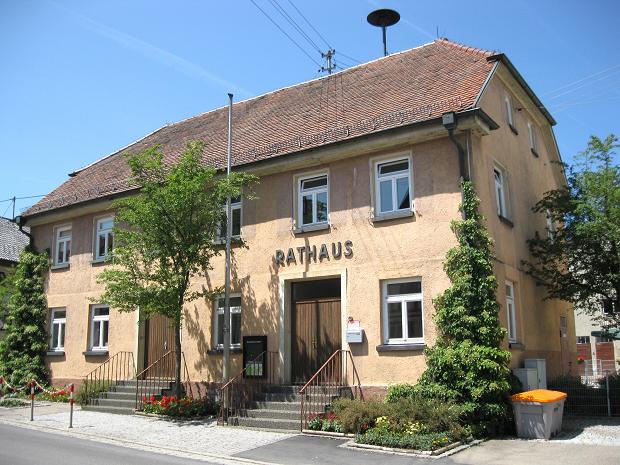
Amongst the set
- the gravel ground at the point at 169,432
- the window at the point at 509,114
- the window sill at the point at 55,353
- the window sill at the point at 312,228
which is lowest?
the gravel ground at the point at 169,432

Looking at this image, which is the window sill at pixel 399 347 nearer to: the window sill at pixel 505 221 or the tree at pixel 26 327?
the window sill at pixel 505 221

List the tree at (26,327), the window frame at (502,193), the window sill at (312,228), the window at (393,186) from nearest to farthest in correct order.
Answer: the window at (393,186) < the window frame at (502,193) < the window sill at (312,228) < the tree at (26,327)

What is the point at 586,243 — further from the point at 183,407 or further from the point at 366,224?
the point at 183,407

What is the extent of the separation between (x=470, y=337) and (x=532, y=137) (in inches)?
377

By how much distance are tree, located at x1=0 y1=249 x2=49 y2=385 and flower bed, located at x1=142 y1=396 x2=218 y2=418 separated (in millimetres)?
7171

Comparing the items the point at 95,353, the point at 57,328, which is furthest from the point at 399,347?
the point at 57,328

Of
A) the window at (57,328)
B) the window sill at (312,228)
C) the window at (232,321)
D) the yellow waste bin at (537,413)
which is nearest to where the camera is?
the yellow waste bin at (537,413)

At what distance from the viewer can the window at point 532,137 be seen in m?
19.2

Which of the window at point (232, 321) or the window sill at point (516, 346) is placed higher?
the window at point (232, 321)

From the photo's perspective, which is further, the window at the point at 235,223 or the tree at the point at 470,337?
the window at the point at 235,223

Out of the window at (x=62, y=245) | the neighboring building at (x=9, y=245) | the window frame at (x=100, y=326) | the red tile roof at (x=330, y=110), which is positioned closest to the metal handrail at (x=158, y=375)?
the window frame at (x=100, y=326)

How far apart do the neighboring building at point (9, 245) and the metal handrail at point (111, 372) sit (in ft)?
42.8

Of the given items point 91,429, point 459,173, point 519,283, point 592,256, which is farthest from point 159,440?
point 592,256

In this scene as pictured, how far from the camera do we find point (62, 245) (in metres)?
21.9
